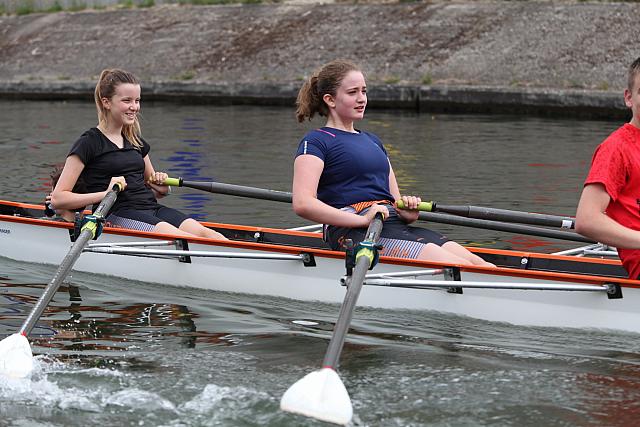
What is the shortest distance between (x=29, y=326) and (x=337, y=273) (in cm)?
216

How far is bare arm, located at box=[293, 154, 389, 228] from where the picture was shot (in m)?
7.35

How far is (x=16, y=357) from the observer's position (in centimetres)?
644

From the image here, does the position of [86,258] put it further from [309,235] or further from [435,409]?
[435,409]

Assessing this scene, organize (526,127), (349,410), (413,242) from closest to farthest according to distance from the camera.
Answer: (349,410)
(413,242)
(526,127)

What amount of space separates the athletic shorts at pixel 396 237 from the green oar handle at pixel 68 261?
168 centimetres

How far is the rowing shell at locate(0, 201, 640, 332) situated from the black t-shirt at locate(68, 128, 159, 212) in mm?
351

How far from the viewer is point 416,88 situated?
74.4 ft

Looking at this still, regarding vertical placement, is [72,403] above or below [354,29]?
below

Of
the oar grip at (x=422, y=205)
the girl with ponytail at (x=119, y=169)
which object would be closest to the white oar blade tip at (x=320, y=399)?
the oar grip at (x=422, y=205)

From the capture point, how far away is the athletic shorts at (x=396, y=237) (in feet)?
25.0

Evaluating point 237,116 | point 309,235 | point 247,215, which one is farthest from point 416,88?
point 309,235

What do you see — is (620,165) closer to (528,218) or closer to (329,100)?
(528,218)

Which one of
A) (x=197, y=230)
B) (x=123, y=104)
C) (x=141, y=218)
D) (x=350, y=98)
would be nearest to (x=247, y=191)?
(x=197, y=230)

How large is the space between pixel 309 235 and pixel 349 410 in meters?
3.61
